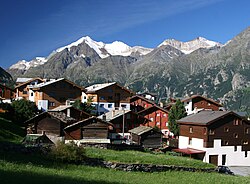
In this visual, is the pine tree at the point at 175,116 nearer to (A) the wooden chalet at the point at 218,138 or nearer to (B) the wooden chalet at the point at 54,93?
(A) the wooden chalet at the point at 218,138

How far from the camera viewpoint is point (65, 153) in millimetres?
25922

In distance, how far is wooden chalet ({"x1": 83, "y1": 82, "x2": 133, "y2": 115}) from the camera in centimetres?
7850

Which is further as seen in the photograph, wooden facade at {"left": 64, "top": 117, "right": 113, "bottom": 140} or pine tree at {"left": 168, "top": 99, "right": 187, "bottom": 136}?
pine tree at {"left": 168, "top": 99, "right": 187, "bottom": 136}

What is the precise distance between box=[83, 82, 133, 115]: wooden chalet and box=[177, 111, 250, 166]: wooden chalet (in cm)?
2518

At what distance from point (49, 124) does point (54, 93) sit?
2730 cm

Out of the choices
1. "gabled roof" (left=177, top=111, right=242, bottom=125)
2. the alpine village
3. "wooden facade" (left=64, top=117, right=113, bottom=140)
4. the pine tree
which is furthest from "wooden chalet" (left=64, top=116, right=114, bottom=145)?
the pine tree

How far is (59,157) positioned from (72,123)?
22.0 metres

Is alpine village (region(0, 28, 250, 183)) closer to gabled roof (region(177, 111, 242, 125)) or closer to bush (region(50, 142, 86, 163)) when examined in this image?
bush (region(50, 142, 86, 163))

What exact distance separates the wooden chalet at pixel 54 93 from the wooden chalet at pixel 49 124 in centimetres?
2456

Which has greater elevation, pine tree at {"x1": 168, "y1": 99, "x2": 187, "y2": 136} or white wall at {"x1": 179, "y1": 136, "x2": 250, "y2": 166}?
pine tree at {"x1": 168, "y1": 99, "x2": 187, "y2": 136}

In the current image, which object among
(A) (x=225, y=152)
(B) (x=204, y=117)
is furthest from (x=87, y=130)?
(A) (x=225, y=152)

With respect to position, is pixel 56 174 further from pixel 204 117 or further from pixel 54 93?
pixel 54 93

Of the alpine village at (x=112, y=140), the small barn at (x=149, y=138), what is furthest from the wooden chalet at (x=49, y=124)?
the small barn at (x=149, y=138)

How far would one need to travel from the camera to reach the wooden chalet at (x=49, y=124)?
47062 mm
